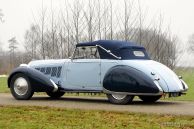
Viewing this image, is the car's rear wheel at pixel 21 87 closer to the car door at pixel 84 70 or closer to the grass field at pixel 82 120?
the car door at pixel 84 70

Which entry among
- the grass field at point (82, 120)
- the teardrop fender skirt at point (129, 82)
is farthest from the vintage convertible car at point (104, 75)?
the grass field at point (82, 120)

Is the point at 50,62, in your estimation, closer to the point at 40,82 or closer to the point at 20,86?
the point at 40,82

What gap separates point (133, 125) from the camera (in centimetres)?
854

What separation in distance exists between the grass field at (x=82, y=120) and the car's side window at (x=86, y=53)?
3.08 m

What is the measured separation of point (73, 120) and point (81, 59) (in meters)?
4.84

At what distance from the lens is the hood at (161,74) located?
40.5ft

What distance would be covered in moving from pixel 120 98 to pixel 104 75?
84 centimetres

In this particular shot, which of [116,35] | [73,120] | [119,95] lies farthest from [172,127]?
[116,35]

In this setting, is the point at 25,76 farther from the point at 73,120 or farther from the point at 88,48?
the point at 73,120

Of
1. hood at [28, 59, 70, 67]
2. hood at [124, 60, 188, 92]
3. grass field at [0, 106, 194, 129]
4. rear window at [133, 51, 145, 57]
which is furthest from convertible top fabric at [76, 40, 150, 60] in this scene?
grass field at [0, 106, 194, 129]

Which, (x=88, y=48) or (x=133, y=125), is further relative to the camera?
(x=88, y=48)

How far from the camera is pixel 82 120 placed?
9242 millimetres

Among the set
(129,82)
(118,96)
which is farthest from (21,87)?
(129,82)

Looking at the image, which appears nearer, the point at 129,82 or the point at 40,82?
the point at 129,82
